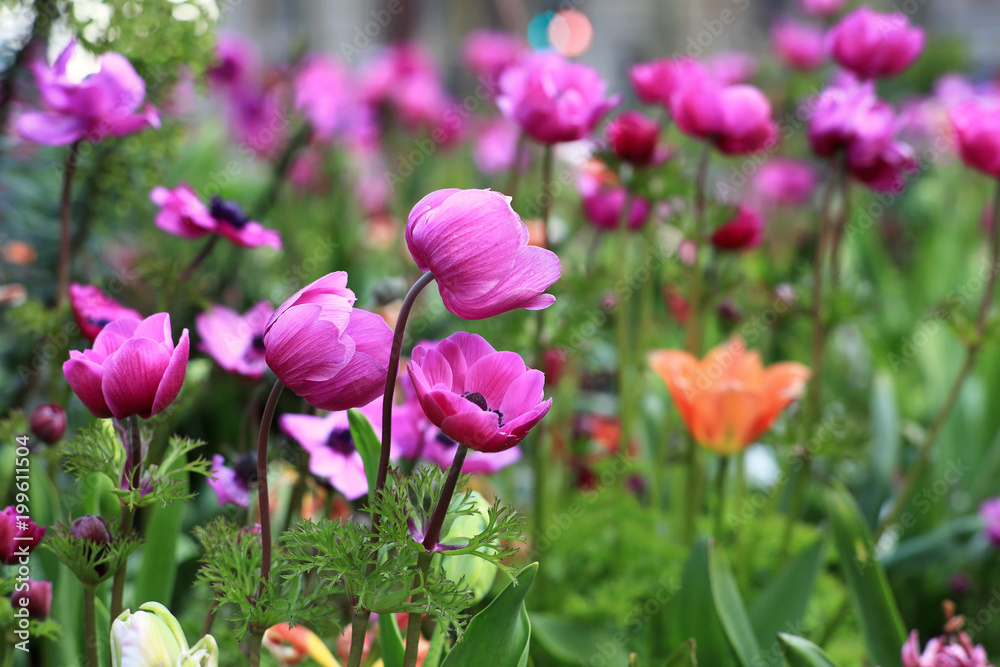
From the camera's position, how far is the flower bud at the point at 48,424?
659 mm

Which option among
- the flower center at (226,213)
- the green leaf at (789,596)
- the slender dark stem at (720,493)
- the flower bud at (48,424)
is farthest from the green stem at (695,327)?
the flower bud at (48,424)

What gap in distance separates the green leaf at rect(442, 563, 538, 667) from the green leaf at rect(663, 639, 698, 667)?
17 cm

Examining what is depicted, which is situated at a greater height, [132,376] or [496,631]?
[132,376]

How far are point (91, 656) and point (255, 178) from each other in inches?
87.2

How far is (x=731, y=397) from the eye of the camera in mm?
836

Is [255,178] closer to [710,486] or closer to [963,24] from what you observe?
[710,486]

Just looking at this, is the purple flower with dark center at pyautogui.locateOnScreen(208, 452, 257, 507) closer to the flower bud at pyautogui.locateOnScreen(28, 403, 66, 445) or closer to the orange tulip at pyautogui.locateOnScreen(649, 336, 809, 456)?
the flower bud at pyautogui.locateOnScreen(28, 403, 66, 445)

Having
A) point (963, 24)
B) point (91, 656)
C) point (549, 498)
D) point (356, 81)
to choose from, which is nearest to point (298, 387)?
point (91, 656)

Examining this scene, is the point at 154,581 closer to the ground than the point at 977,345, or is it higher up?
closer to the ground

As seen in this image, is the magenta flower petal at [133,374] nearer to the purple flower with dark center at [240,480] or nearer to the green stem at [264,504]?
the green stem at [264,504]

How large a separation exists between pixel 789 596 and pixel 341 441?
0.49 m

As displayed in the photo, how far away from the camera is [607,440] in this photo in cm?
130

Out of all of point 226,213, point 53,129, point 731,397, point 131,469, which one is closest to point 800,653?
A: point 731,397

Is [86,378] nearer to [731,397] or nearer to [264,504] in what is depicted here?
[264,504]
